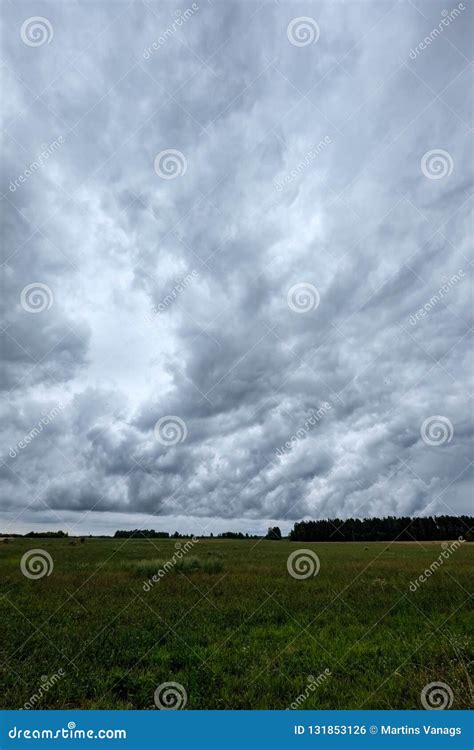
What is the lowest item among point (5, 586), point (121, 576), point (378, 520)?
point (5, 586)

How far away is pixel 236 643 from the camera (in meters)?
9.88

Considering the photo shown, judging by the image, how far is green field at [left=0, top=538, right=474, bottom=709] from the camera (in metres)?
7.24

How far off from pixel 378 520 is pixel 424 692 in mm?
120412

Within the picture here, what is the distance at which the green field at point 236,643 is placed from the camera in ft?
23.8

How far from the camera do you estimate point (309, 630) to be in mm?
10953

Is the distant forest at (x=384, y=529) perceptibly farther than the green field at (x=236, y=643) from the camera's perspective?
Yes

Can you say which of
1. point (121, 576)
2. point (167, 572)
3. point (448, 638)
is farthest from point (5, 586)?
point (448, 638)

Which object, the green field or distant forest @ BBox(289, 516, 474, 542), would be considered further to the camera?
distant forest @ BBox(289, 516, 474, 542)

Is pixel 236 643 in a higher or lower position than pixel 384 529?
lower

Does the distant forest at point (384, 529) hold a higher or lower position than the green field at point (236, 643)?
higher

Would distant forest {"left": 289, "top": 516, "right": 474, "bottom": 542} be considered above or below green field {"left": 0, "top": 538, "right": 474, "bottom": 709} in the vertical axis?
above

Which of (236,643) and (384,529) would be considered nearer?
(236,643)

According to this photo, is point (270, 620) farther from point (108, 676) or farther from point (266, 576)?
point (266, 576)
